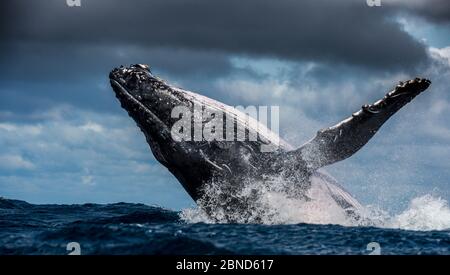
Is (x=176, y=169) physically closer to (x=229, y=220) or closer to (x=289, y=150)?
(x=229, y=220)

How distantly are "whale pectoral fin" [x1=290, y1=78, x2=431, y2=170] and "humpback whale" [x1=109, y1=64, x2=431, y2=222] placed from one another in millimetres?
23

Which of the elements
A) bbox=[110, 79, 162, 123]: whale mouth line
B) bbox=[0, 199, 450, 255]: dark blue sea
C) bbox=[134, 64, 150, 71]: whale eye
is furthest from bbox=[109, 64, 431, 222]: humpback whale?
bbox=[0, 199, 450, 255]: dark blue sea

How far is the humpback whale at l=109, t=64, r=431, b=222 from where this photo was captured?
1491 centimetres

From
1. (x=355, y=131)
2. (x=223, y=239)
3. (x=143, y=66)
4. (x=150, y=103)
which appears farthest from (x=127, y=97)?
(x=355, y=131)

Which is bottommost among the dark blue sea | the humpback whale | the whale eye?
the dark blue sea

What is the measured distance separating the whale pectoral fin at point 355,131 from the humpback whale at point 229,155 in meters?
0.02

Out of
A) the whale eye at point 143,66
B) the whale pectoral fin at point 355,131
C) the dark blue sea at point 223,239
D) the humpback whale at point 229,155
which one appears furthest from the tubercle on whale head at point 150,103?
the whale pectoral fin at point 355,131

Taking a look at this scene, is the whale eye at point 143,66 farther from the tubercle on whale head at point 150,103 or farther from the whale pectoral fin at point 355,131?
the whale pectoral fin at point 355,131

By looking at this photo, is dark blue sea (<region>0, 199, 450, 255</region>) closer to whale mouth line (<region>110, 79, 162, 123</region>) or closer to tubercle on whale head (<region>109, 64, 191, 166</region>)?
tubercle on whale head (<region>109, 64, 191, 166</region>)

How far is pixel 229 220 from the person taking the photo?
1546 centimetres

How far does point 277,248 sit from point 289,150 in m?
4.23
